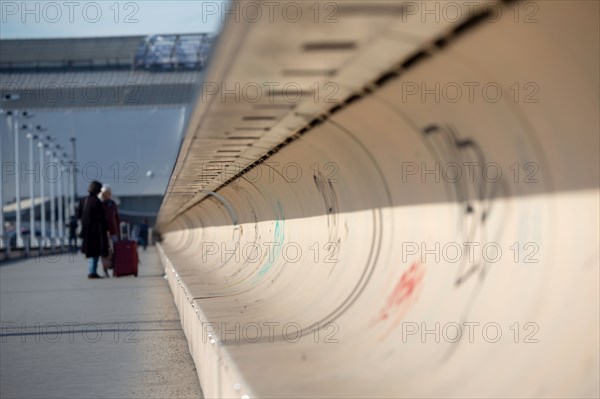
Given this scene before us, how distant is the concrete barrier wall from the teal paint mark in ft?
9.57

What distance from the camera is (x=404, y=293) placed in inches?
249

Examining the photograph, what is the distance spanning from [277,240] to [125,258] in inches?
520

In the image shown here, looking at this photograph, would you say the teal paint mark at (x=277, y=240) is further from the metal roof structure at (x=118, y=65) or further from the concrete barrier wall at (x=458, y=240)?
the metal roof structure at (x=118, y=65)

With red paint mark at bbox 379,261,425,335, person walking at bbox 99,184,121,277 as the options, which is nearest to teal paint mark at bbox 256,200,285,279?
red paint mark at bbox 379,261,425,335

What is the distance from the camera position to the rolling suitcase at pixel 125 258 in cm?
2448

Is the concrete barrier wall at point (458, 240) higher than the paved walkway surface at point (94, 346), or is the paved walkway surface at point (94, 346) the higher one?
the concrete barrier wall at point (458, 240)

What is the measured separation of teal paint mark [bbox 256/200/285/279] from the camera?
11.5m

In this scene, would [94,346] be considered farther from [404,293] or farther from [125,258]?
[125,258]

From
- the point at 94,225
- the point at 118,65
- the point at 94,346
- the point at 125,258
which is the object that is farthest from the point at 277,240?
the point at 118,65

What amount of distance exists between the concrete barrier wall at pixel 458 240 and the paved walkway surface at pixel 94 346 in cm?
71

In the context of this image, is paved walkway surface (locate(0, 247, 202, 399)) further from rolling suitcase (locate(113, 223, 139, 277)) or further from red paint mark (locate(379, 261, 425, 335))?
rolling suitcase (locate(113, 223, 139, 277))

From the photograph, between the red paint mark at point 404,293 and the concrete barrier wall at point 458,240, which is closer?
the concrete barrier wall at point 458,240

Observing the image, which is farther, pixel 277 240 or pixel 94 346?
pixel 277 240

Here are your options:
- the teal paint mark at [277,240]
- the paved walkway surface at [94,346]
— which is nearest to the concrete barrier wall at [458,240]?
the paved walkway surface at [94,346]
